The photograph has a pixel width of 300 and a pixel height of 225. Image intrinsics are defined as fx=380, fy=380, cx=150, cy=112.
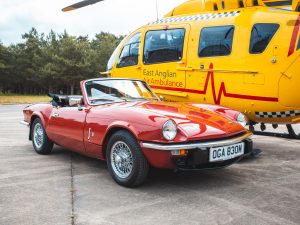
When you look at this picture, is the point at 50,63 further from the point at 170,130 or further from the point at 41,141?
the point at 170,130

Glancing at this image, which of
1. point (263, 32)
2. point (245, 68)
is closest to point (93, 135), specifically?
point (245, 68)

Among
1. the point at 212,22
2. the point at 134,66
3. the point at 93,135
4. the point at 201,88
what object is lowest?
the point at 93,135

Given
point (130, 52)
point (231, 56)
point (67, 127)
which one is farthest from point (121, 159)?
point (130, 52)

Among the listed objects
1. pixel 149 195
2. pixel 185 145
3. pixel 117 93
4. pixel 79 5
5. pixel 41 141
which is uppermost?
pixel 79 5

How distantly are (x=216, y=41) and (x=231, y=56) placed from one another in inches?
18.5

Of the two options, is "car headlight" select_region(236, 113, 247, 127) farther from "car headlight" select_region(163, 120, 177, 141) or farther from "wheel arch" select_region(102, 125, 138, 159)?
"wheel arch" select_region(102, 125, 138, 159)

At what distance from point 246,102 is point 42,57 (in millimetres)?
60626

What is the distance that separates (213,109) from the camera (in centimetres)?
551

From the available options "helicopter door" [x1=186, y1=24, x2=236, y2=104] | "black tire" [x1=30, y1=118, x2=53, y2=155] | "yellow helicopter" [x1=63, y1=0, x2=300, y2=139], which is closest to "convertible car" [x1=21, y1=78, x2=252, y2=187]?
"black tire" [x1=30, y1=118, x2=53, y2=155]

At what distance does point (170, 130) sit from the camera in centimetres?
423

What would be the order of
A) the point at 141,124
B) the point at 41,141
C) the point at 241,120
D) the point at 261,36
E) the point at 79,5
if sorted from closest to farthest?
1. the point at 141,124
2. the point at 241,120
3. the point at 261,36
4. the point at 41,141
5. the point at 79,5

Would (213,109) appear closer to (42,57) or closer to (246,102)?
(246,102)

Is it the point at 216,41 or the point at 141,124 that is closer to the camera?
the point at 141,124

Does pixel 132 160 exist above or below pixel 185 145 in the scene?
below
